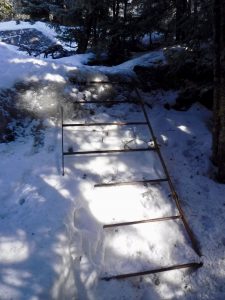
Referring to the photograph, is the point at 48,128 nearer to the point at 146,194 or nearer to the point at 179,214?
the point at 146,194

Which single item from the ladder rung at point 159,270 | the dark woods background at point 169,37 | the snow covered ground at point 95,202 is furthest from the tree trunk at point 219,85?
the ladder rung at point 159,270

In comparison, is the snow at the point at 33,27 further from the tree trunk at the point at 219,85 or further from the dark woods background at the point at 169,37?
the tree trunk at the point at 219,85

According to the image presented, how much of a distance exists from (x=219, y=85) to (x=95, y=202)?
2853 mm

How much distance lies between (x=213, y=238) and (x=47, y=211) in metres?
2.53

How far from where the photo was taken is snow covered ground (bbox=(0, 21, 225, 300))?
158 inches

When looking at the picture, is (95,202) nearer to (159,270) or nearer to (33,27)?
(159,270)

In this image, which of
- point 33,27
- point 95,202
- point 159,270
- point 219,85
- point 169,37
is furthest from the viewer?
point 33,27

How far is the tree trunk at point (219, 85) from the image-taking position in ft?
17.3

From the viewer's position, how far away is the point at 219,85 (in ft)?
17.9

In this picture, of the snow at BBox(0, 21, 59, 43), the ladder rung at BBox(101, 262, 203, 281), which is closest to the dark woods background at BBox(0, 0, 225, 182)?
the ladder rung at BBox(101, 262, 203, 281)

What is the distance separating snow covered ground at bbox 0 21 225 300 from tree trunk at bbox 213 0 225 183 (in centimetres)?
46

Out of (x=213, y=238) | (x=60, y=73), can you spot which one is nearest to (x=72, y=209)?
(x=213, y=238)

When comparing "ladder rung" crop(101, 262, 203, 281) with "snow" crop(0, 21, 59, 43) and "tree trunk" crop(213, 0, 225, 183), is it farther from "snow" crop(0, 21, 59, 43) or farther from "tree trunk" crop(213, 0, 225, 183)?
"snow" crop(0, 21, 59, 43)

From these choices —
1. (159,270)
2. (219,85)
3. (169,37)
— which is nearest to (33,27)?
(169,37)
